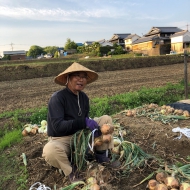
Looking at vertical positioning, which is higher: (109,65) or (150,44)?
(150,44)

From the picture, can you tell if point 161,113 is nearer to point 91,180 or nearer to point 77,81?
point 77,81

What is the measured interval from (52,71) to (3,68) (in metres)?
3.74

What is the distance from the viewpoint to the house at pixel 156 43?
33194 millimetres

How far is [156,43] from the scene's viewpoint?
35.9 m

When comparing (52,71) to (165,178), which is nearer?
(165,178)

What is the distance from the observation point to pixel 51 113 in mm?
2412

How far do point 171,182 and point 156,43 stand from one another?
36.4 m

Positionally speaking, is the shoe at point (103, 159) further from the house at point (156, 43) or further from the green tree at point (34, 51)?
the green tree at point (34, 51)

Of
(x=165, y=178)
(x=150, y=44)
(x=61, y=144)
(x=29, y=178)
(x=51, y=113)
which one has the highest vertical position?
(x=150, y=44)

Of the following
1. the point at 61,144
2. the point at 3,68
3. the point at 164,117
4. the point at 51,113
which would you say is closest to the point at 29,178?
the point at 61,144

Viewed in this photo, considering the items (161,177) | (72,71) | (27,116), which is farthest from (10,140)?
(161,177)

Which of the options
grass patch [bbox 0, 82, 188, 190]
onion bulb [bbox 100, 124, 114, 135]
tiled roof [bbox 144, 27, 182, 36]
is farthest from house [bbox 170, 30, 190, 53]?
onion bulb [bbox 100, 124, 114, 135]

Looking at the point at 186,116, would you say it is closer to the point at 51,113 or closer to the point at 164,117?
the point at 164,117

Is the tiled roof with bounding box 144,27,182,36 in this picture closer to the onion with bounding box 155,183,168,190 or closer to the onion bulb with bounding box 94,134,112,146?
the onion bulb with bounding box 94,134,112,146
